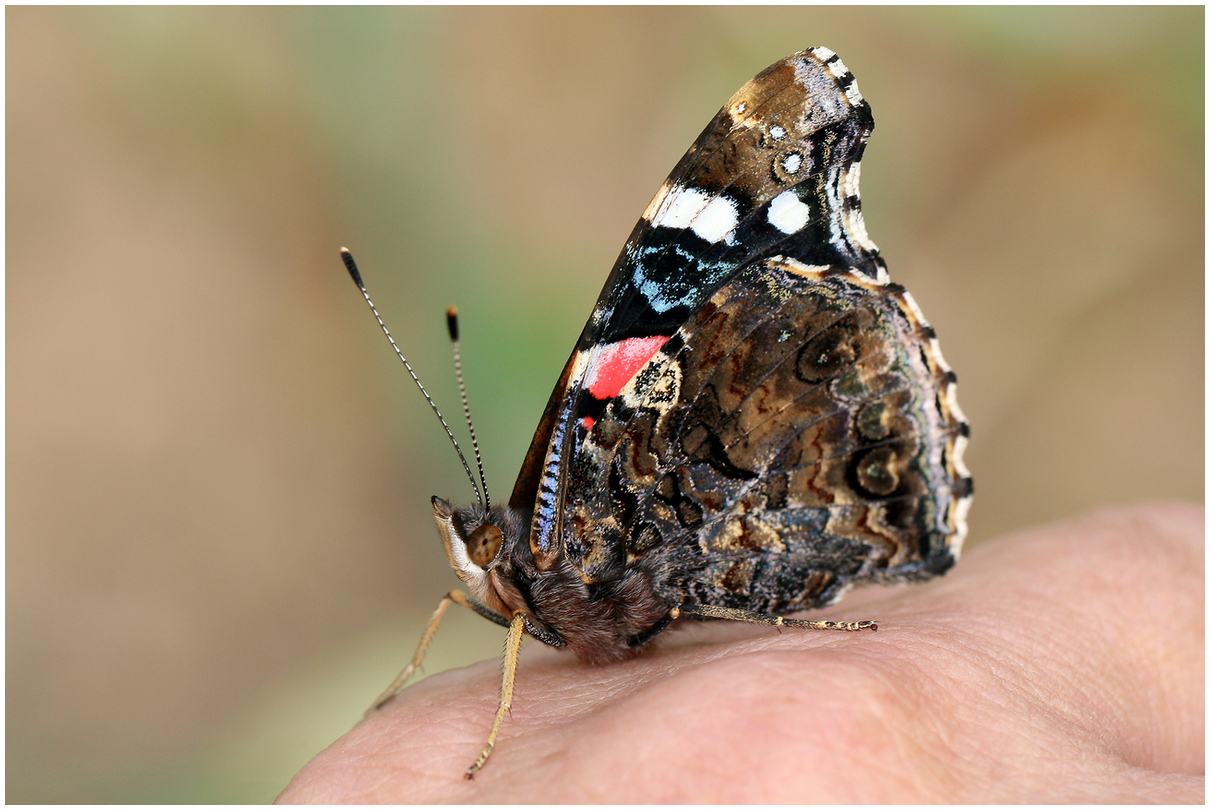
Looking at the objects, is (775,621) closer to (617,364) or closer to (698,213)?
(617,364)

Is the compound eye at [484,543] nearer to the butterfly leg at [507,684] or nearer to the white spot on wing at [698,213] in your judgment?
the butterfly leg at [507,684]

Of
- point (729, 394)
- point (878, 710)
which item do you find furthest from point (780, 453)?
point (878, 710)

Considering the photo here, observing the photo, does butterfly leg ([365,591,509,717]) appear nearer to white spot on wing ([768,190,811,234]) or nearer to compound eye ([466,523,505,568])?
compound eye ([466,523,505,568])

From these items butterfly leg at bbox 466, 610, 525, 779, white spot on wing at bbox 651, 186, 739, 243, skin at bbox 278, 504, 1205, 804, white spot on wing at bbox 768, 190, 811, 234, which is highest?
white spot on wing at bbox 651, 186, 739, 243

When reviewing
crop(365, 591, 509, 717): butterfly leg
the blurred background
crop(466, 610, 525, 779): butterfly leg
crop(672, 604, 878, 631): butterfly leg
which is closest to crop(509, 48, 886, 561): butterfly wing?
crop(466, 610, 525, 779): butterfly leg

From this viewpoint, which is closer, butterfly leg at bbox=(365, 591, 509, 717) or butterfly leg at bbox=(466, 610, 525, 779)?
butterfly leg at bbox=(466, 610, 525, 779)
